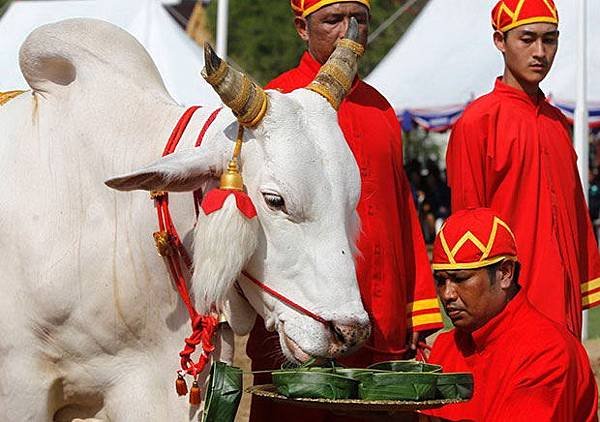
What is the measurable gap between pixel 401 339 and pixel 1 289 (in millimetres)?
Result: 1432

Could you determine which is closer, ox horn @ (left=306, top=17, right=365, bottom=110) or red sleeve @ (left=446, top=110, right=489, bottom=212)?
ox horn @ (left=306, top=17, right=365, bottom=110)

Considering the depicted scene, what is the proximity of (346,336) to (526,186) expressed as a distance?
1677 mm

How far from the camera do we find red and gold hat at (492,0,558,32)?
5.13 metres

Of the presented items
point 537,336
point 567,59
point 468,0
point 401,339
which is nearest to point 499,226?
point 537,336

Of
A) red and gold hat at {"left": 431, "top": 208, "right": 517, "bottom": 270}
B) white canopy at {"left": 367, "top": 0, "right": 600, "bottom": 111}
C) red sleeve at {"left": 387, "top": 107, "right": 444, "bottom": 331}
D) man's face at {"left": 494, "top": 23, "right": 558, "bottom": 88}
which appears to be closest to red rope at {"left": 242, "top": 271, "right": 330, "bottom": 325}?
red and gold hat at {"left": 431, "top": 208, "right": 517, "bottom": 270}

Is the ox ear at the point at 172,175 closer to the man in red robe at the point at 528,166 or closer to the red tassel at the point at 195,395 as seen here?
the red tassel at the point at 195,395

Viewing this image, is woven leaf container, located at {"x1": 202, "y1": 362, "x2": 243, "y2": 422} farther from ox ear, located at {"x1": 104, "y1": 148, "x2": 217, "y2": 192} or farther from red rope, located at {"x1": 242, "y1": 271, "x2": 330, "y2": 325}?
ox ear, located at {"x1": 104, "y1": 148, "x2": 217, "y2": 192}

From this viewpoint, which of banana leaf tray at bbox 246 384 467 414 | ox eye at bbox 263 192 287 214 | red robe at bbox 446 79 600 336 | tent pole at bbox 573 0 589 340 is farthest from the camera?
tent pole at bbox 573 0 589 340

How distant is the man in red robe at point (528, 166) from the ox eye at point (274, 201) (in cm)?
147

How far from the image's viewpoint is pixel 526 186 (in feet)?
16.7

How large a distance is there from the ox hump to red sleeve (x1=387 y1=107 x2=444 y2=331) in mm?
962

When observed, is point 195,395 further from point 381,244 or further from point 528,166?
point 528,166

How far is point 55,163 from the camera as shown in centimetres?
419

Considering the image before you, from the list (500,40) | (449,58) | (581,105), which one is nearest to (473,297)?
(500,40)
